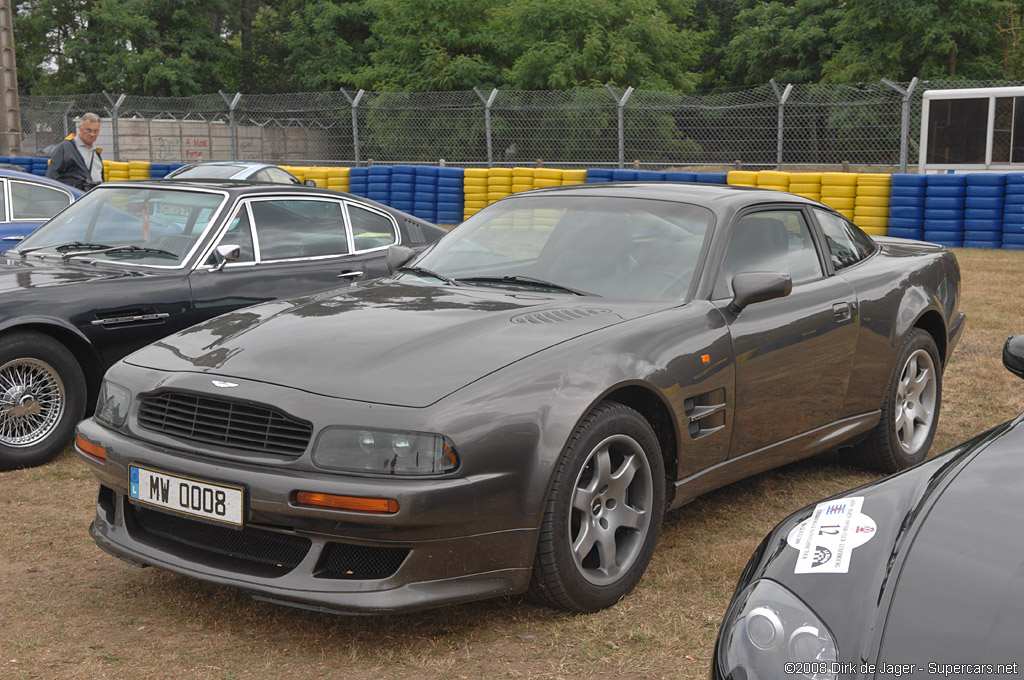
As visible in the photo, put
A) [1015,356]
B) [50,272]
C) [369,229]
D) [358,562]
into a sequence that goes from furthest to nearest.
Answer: [369,229], [50,272], [358,562], [1015,356]

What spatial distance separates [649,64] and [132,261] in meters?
31.1

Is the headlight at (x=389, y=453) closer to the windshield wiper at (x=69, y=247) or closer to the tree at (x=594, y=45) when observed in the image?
the windshield wiper at (x=69, y=247)

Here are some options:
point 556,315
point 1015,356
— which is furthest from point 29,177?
point 1015,356

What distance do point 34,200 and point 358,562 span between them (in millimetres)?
6943

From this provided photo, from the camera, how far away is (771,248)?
4707 millimetres

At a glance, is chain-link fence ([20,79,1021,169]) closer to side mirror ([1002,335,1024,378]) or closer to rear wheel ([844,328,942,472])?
rear wheel ([844,328,942,472])

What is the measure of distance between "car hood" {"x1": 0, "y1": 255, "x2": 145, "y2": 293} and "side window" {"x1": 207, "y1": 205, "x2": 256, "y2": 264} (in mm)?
553

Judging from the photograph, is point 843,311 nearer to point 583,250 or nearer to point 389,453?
point 583,250

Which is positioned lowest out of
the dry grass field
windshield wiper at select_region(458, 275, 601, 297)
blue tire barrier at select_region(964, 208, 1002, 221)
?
the dry grass field

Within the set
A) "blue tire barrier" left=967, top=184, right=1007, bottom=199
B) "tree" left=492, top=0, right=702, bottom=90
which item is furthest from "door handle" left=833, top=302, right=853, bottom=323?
"tree" left=492, top=0, right=702, bottom=90

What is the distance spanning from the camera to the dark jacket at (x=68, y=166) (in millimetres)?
10344

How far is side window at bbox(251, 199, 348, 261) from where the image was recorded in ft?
20.5

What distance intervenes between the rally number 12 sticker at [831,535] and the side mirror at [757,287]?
160 centimetres

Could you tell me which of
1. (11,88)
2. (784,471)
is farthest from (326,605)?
(11,88)
